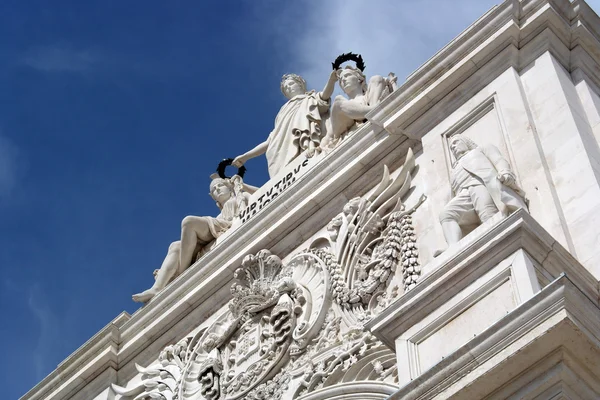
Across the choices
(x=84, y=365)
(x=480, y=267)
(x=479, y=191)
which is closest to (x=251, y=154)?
(x=84, y=365)

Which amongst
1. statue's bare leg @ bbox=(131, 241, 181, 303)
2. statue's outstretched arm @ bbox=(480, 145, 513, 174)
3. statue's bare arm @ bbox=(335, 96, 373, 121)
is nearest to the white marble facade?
statue's outstretched arm @ bbox=(480, 145, 513, 174)

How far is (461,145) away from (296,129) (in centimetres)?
435

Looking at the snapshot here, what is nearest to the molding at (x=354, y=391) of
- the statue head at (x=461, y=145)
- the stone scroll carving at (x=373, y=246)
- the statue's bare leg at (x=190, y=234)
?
the stone scroll carving at (x=373, y=246)

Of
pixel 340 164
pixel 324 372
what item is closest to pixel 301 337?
pixel 324 372

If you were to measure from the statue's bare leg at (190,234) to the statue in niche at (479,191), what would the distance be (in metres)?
4.89

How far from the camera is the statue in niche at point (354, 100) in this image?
47.6 feet

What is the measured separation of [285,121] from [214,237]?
6.04ft

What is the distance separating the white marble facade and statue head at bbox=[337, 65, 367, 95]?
3.17 ft

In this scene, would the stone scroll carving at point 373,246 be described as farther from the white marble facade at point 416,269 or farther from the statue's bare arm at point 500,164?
the statue's bare arm at point 500,164

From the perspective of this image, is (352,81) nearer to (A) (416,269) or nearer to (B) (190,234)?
(B) (190,234)

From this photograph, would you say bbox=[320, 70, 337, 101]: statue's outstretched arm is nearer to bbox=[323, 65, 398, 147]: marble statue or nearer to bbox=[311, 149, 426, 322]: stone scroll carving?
bbox=[323, 65, 398, 147]: marble statue

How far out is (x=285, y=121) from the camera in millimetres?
16125

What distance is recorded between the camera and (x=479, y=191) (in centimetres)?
1080

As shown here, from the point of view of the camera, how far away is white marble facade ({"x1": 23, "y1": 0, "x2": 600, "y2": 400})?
8.56 metres
